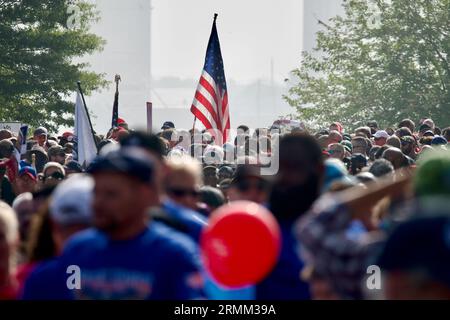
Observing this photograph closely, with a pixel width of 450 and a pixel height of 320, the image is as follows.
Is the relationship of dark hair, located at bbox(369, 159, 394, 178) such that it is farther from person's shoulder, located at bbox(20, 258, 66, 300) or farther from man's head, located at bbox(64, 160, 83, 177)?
person's shoulder, located at bbox(20, 258, 66, 300)

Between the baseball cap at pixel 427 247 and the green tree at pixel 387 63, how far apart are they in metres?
36.2

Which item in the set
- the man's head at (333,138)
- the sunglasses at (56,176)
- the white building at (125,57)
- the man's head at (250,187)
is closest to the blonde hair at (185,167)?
the man's head at (250,187)

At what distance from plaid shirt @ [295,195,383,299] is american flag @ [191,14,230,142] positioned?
12753 millimetres

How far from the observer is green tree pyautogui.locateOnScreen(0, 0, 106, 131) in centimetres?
4000

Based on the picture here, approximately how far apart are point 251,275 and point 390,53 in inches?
1457

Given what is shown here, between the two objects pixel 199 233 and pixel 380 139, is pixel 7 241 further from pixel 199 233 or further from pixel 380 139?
pixel 380 139

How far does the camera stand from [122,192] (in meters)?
5.78

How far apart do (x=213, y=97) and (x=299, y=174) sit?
11.9 meters

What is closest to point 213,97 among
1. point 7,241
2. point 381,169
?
point 381,169

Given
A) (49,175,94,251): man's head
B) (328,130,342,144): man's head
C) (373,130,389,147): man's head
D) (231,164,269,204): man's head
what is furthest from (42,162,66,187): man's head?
(373,130,389,147): man's head

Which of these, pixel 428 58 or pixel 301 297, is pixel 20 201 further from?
pixel 428 58

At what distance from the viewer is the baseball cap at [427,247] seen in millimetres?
4301

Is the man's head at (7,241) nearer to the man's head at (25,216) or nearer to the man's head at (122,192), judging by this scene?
the man's head at (122,192)
